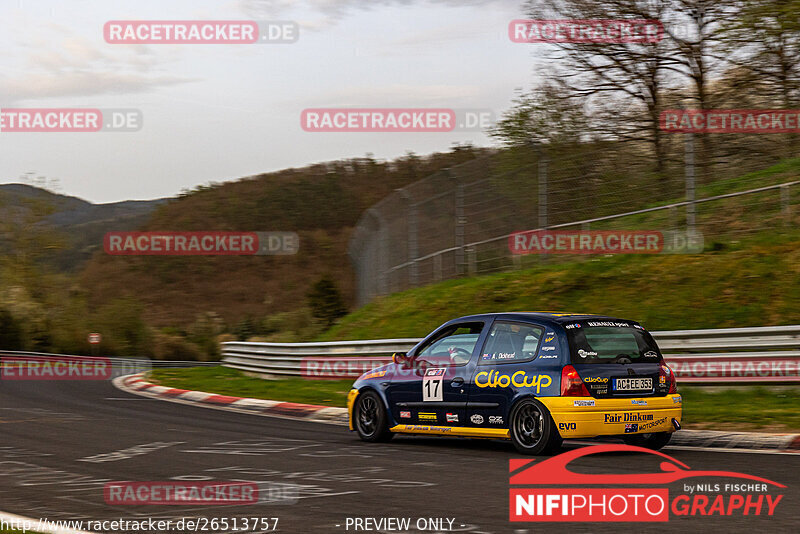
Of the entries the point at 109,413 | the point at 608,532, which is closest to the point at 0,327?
the point at 109,413

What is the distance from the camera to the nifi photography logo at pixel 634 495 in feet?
19.5

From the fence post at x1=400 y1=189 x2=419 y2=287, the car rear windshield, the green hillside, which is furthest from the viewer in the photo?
the fence post at x1=400 y1=189 x2=419 y2=287

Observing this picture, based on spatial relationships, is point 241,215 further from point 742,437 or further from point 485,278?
point 742,437

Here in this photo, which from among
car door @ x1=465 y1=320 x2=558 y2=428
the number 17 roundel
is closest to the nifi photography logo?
car door @ x1=465 y1=320 x2=558 y2=428

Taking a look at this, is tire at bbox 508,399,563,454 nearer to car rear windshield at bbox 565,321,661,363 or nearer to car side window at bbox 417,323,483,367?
car rear windshield at bbox 565,321,661,363

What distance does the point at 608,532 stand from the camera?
5430mm

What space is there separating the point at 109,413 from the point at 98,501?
834 centimetres

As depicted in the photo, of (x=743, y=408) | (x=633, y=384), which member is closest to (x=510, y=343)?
(x=633, y=384)

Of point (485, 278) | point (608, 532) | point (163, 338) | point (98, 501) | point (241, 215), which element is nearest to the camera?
point (608, 532)

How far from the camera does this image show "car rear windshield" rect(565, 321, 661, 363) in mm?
9031

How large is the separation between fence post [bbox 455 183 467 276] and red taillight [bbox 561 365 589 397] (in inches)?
508

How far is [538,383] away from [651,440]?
1.42 meters

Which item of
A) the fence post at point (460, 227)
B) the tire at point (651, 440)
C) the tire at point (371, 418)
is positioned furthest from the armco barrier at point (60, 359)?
the tire at point (651, 440)

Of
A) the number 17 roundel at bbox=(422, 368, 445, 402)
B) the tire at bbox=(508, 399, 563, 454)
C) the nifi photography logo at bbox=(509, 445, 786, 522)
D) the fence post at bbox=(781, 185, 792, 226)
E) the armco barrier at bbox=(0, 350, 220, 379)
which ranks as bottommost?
the armco barrier at bbox=(0, 350, 220, 379)
